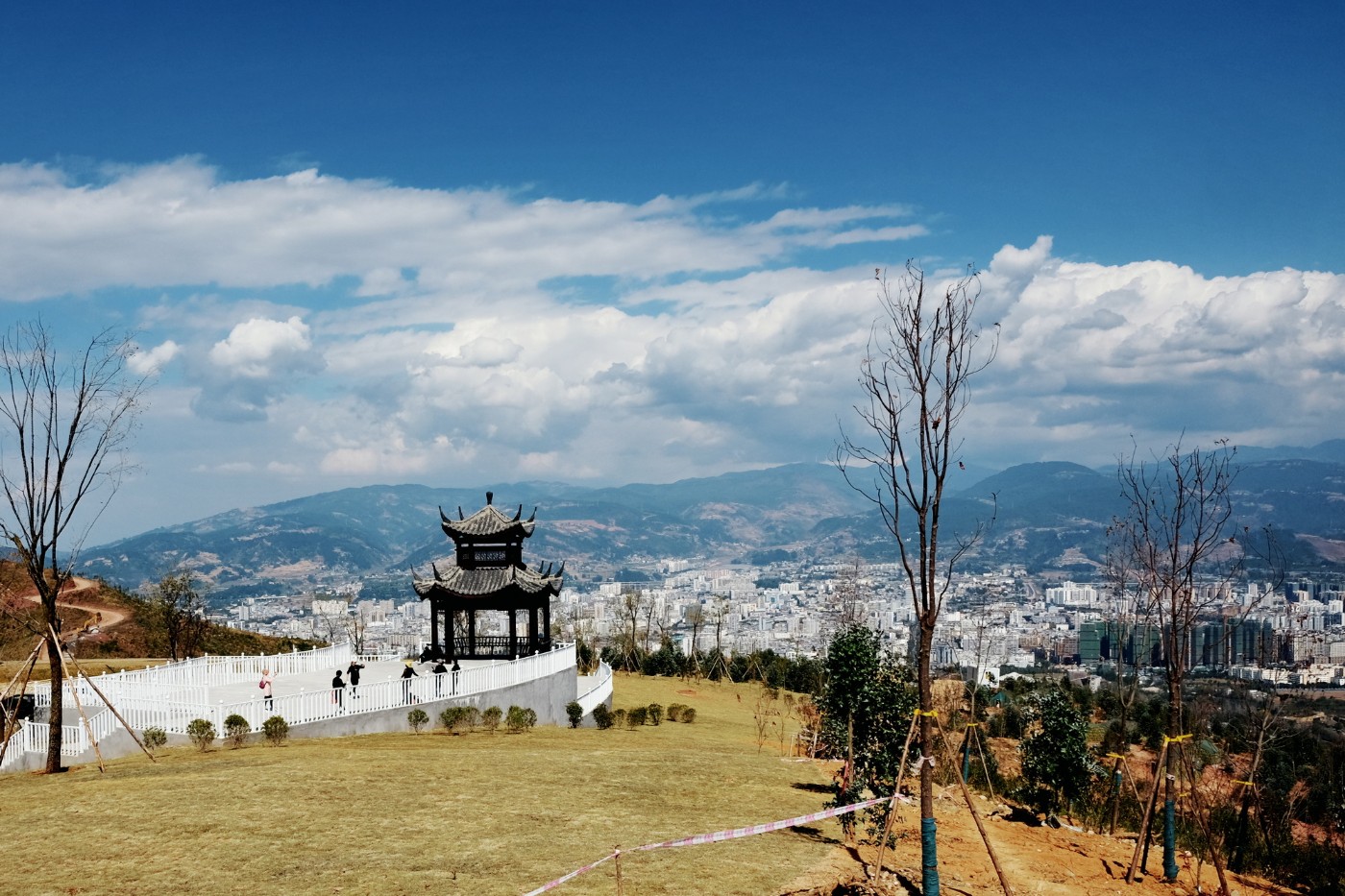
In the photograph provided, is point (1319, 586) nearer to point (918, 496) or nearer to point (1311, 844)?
point (1311, 844)

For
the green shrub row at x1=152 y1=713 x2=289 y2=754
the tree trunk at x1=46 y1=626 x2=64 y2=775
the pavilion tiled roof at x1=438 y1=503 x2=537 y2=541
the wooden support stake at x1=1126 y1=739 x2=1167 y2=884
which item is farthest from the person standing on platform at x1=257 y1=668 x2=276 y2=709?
the wooden support stake at x1=1126 y1=739 x2=1167 y2=884

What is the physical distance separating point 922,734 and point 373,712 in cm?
1690

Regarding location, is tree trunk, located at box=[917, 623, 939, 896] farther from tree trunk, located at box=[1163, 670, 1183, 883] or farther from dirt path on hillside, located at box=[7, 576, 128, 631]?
dirt path on hillside, located at box=[7, 576, 128, 631]

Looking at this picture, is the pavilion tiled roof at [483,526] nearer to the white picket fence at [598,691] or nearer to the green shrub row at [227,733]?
the white picket fence at [598,691]

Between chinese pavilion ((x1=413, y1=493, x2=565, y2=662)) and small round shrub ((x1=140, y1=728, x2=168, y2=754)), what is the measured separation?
13216 mm

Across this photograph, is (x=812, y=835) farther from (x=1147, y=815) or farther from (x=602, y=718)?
(x=602, y=718)

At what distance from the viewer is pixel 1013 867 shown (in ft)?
49.2

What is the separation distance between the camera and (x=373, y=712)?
24688mm

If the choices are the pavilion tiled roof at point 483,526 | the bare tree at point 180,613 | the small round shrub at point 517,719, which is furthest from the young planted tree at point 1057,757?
the bare tree at point 180,613

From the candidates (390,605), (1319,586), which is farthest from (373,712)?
(390,605)

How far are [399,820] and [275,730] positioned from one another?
8.58 metres

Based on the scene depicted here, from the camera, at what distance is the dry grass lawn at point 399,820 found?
40.7 ft

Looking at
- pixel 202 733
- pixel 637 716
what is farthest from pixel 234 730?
pixel 637 716

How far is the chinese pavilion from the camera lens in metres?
34.6
